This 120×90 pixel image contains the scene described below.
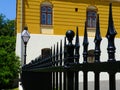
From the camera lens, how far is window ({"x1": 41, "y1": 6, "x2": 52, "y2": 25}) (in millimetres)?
28375

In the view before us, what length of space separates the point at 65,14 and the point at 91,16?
1.89 metres

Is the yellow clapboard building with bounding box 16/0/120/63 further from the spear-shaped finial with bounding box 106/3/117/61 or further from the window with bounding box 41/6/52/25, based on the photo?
the spear-shaped finial with bounding box 106/3/117/61

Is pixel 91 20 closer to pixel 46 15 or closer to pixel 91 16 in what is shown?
pixel 91 16

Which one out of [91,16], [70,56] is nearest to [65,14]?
[91,16]

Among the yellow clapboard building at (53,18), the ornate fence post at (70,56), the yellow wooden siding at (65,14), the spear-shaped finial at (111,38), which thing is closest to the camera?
the spear-shaped finial at (111,38)

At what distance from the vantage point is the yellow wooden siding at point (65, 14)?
28141 millimetres

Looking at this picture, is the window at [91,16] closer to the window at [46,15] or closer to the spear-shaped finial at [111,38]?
the window at [46,15]

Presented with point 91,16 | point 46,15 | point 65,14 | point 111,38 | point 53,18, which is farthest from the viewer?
point 65,14

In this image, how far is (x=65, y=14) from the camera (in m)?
29.0

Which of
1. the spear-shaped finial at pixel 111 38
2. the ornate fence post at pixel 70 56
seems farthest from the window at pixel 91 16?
the spear-shaped finial at pixel 111 38

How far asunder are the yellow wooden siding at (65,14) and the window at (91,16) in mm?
314

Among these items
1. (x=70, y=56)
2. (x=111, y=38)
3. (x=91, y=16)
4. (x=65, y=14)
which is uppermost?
(x=65, y=14)

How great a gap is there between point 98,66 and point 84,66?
1.04ft

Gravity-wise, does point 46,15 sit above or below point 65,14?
below
